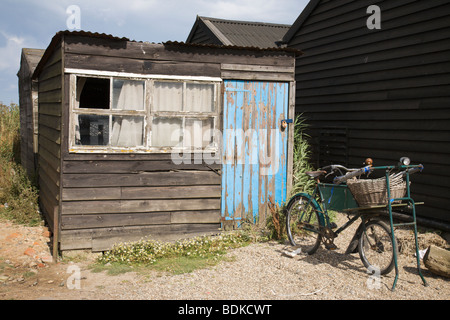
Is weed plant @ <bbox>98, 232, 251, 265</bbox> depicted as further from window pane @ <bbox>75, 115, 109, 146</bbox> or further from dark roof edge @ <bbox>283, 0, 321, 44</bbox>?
dark roof edge @ <bbox>283, 0, 321, 44</bbox>

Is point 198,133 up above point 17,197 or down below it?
above

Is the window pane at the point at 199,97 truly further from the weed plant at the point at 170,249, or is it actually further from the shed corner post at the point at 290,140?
the weed plant at the point at 170,249

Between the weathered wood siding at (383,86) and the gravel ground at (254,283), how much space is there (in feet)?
8.11

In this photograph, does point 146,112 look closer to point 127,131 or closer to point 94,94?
point 127,131

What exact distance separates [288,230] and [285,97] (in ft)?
7.78

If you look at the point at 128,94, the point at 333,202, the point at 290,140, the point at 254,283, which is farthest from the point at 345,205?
the point at 128,94

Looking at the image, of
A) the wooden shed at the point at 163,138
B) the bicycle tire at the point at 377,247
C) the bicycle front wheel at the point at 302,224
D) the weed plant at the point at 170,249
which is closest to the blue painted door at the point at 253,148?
the wooden shed at the point at 163,138

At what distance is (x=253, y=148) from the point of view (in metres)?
7.54

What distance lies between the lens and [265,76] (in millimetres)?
7523

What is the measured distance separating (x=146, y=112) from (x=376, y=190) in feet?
12.1

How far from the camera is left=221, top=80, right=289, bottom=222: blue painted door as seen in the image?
7.41 meters
